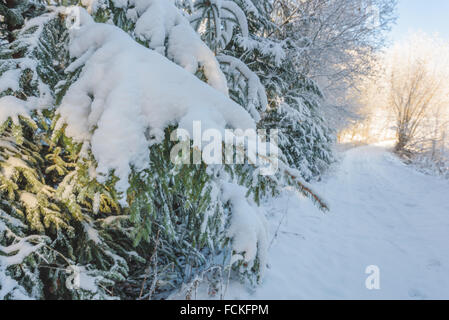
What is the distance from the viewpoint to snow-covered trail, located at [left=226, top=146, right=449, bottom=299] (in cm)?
285

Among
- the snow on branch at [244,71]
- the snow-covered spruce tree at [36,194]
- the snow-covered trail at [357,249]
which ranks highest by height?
the snow on branch at [244,71]

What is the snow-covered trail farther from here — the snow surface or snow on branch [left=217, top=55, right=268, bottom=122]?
snow on branch [left=217, top=55, right=268, bottom=122]

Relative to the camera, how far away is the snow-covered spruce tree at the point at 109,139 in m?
1.08

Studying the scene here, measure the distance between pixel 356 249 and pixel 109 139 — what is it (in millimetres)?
4453

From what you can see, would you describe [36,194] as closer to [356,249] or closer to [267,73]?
[356,249]

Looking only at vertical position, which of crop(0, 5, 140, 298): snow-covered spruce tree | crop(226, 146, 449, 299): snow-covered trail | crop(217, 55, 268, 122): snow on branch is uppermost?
crop(217, 55, 268, 122): snow on branch

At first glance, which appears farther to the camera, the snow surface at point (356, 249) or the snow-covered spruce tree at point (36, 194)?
the snow surface at point (356, 249)

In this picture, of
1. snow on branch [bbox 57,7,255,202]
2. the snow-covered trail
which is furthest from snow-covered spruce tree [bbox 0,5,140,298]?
the snow-covered trail
